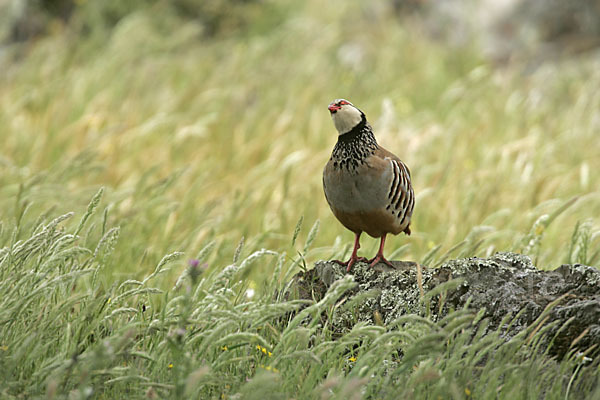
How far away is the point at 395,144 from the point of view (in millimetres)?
6324

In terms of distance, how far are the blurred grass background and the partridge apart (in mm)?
456

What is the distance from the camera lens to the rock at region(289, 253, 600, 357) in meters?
2.50

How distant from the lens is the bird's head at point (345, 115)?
273cm

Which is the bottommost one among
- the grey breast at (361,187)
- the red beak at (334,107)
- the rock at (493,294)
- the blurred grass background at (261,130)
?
the rock at (493,294)

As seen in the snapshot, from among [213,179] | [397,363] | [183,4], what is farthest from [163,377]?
[183,4]

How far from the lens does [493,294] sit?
2.62m

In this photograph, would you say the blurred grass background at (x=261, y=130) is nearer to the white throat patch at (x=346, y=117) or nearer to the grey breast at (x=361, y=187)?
the grey breast at (x=361, y=187)

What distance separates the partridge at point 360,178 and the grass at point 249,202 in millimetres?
188

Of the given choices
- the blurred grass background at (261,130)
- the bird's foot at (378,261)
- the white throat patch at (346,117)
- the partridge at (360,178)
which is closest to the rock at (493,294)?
the bird's foot at (378,261)

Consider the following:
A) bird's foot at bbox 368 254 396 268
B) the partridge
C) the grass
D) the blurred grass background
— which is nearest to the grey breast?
the partridge

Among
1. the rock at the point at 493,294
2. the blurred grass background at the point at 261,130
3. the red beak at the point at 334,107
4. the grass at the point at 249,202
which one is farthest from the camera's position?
the blurred grass background at the point at 261,130

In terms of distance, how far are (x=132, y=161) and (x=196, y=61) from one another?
330 centimetres

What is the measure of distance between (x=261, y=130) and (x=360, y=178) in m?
3.93

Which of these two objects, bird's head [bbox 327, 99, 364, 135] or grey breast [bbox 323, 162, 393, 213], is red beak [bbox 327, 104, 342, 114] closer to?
bird's head [bbox 327, 99, 364, 135]
